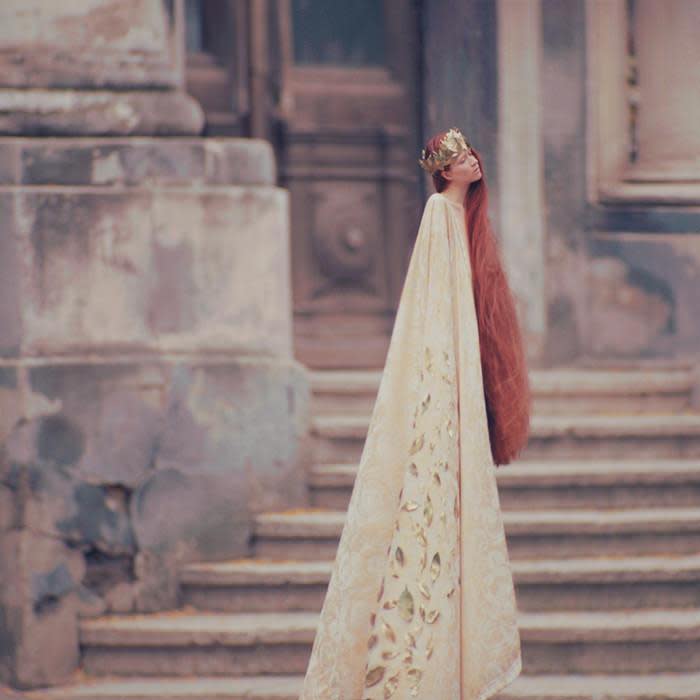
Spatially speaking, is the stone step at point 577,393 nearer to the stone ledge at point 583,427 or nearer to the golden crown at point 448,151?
the stone ledge at point 583,427

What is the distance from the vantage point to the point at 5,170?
22.0ft

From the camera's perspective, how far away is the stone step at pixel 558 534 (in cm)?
668

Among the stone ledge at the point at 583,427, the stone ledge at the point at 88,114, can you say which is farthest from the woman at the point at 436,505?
the stone ledge at the point at 583,427

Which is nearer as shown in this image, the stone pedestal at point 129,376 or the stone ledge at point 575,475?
the stone pedestal at point 129,376

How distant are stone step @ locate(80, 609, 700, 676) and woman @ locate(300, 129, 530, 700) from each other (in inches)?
56.6

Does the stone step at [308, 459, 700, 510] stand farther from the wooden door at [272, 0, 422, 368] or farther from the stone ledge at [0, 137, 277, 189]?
the wooden door at [272, 0, 422, 368]

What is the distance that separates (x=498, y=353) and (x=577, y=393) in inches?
117

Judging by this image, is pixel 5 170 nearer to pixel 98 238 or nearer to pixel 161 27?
pixel 98 238

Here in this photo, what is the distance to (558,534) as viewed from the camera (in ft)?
21.9

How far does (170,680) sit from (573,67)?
12.2 feet

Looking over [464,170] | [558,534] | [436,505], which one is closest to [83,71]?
[464,170]

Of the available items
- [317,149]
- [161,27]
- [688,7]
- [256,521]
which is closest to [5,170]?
[161,27]

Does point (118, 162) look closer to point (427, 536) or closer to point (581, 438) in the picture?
point (581, 438)

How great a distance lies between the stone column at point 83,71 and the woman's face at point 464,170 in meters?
2.23
